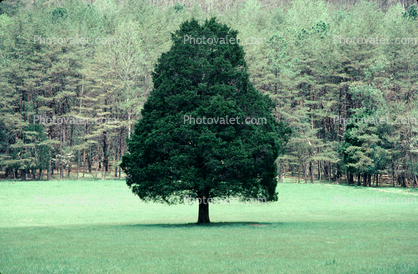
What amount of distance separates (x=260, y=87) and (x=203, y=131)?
2172 inches

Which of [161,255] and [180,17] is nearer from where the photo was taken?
[161,255]

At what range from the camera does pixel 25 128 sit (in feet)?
224

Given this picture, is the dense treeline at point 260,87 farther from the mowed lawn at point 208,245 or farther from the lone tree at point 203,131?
the lone tree at point 203,131

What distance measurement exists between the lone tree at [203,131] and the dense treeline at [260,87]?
131 ft

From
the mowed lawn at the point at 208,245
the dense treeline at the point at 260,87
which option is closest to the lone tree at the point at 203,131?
the mowed lawn at the point at 208,245

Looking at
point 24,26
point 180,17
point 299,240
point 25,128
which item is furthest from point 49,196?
point 180,17

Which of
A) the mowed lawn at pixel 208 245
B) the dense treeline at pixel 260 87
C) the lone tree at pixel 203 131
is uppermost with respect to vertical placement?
the dense treeline at pixel 260 87

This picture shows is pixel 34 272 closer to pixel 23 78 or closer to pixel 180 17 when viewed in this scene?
pixel 23 78

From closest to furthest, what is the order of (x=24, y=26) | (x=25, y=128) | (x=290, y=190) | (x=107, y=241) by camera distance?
(x=107, y=241), (x=290, y=190), (x=25, y=128), (x=24, y=26)

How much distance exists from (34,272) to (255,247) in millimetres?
7892

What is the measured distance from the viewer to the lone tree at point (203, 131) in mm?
23141

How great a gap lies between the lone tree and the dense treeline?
40.0 meters

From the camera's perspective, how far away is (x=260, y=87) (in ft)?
252

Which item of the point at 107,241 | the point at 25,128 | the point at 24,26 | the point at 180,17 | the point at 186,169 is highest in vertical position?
the point at 180,17
